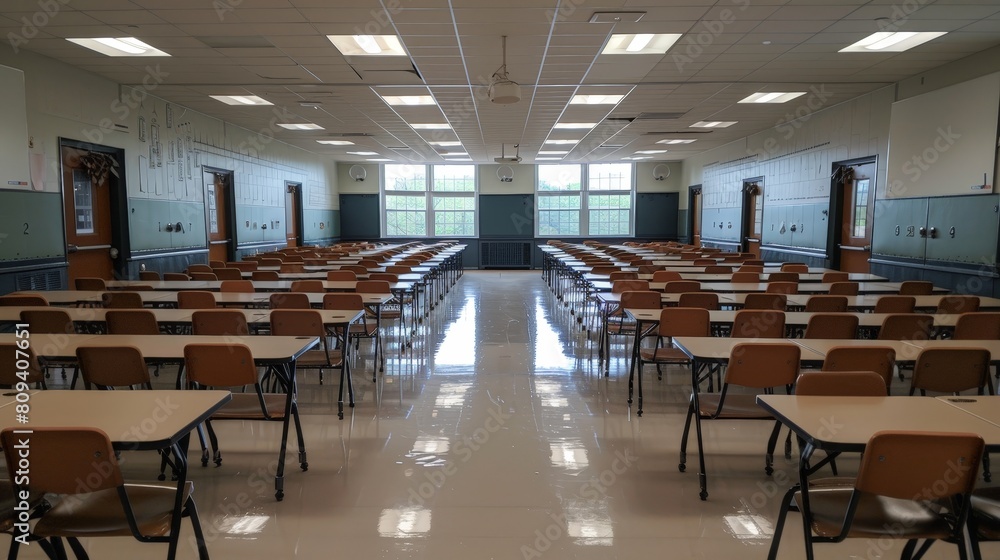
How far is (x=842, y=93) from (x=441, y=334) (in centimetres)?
755

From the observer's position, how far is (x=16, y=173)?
7.09 metres

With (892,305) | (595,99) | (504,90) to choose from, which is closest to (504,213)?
(595,99)

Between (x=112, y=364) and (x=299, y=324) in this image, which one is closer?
(x=112, y=364)

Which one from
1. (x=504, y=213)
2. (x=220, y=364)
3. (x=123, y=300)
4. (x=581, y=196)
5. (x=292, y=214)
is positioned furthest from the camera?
(x=581, y=196)

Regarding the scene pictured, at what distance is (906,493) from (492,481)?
215cm

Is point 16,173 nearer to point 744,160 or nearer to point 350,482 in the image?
point 350,482

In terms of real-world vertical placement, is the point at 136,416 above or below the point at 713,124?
below

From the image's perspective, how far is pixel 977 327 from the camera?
4555 mm

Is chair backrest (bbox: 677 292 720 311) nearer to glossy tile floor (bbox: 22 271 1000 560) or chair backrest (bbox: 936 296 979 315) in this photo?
glossy tile floor (bbox: 22 271 1000 560)

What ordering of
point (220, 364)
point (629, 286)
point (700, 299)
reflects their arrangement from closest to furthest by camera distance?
point (220, 364) < point (700, 299) < point (629, 286)

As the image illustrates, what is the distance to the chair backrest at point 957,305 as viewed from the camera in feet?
17.8

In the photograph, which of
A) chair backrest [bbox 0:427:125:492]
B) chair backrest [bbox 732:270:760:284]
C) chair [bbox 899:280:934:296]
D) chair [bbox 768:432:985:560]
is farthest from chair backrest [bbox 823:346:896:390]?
chair backrest [bbox 732:270:760:284]

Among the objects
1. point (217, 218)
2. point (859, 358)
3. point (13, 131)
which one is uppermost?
point (13, 131)

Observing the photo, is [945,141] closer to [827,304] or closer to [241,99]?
[827,304]
